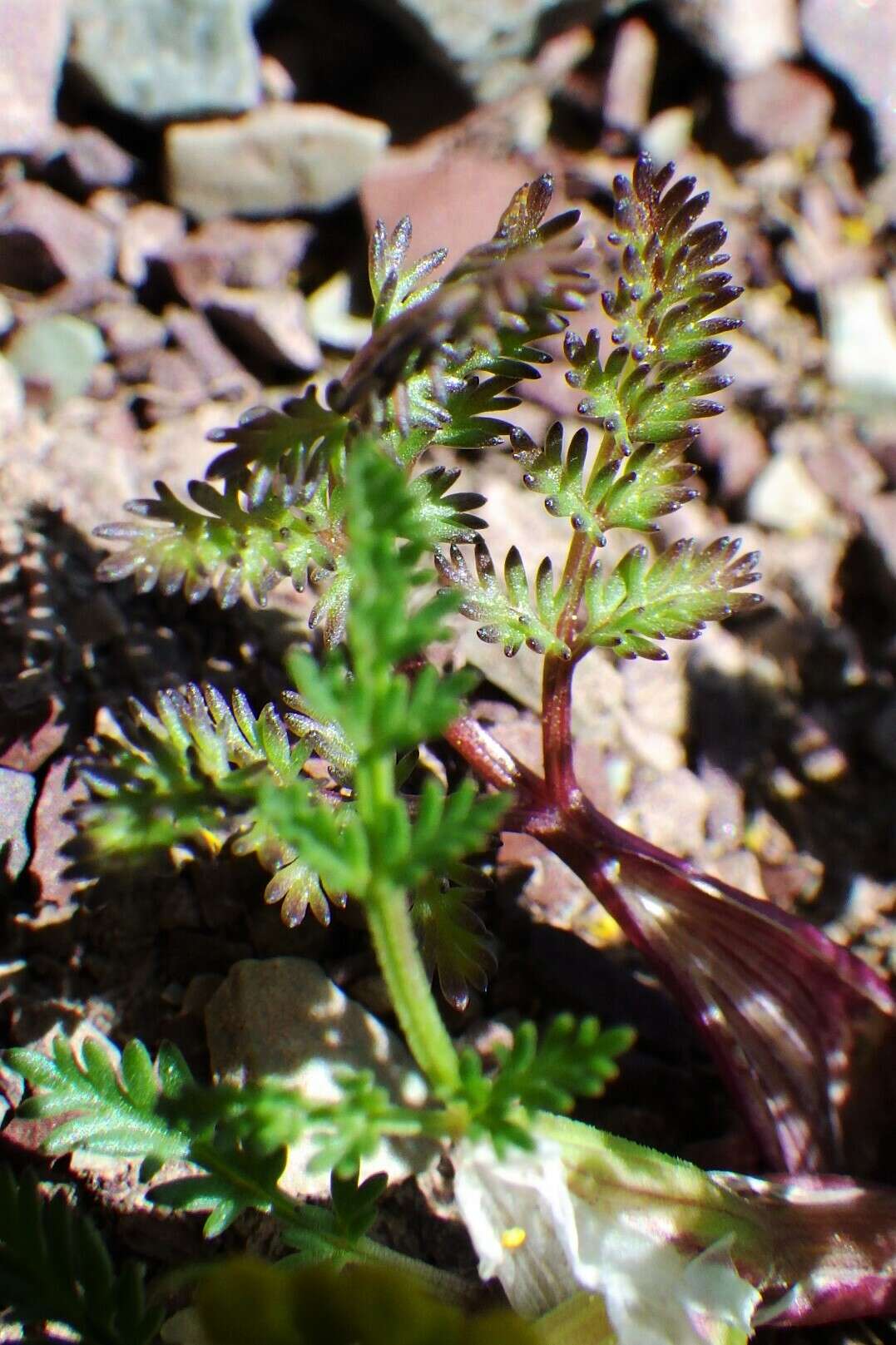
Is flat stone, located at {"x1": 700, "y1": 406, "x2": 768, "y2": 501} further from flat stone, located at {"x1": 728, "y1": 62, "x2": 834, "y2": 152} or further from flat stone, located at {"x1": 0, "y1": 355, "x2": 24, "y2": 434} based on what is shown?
flat stone, located at {"x1": 0, "y1": 355, "x2": 24, "y2": 434}

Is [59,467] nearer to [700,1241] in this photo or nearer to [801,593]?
[801,593]

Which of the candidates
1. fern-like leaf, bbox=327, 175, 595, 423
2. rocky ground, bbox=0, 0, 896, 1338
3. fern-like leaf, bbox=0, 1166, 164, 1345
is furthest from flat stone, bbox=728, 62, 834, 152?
fern-like leaf, bbox=0, 1166, 164, 1345

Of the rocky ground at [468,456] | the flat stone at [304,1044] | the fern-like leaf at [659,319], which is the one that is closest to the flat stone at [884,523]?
the rocky ground at [468,456]

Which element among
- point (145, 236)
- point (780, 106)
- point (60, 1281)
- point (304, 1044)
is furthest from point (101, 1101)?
point (780, 106)

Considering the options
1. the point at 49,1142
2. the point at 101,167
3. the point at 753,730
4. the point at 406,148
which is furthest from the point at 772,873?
the point at 101,167

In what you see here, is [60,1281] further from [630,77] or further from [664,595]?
[630,77]
